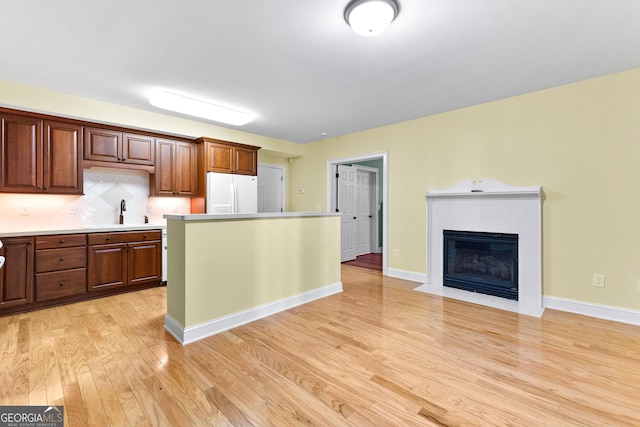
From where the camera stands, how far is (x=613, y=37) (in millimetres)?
2205

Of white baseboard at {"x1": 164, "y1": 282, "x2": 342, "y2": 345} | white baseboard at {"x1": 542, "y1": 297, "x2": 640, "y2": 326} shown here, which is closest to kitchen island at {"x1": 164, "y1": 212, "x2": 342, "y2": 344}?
white baseboard at {"x1": 164, "y1": 282, "x2": 342, "y2": 345}

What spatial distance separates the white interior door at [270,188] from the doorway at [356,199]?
1273 mm

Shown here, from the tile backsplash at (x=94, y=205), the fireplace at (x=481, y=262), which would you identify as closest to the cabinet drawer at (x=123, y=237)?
the tile backsplash at (x=94, y=205)

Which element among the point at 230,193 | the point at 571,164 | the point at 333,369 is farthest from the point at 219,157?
the point at 571,164

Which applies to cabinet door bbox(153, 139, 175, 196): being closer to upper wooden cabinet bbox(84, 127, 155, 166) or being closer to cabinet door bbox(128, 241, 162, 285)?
upper wooden cabinet bbox(84, 127, 155, 166)

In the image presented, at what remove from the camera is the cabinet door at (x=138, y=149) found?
12.8ft

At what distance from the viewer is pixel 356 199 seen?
250 inches

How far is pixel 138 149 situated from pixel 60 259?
169 cm

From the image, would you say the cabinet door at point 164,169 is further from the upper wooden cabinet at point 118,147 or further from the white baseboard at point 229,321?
the white baseboard at point 229,321

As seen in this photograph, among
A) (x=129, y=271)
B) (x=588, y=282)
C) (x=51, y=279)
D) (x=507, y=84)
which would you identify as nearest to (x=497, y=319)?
(x=588, y=282)

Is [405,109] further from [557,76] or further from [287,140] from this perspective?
[287,140]

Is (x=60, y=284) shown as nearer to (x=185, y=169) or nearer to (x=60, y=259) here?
(x=60, y=259)

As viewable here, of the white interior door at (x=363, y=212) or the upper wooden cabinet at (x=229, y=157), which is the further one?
the white interior door at (x=363, y=212)

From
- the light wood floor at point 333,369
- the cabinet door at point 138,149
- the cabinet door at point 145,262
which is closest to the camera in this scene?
the light wood floor at point 333,369
